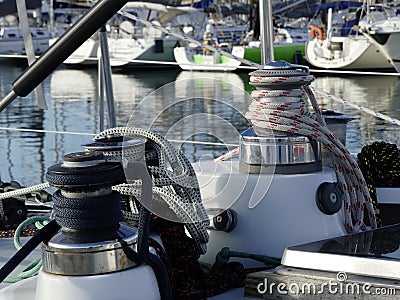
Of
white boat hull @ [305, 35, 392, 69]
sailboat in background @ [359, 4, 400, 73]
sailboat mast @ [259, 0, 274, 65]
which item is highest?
sailboat mast @ [259, 0, 274, 65]

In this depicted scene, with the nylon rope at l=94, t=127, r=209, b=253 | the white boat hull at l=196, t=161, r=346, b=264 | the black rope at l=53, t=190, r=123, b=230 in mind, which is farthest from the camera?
the white boat hull at l=196, t=161, r=346, b=264

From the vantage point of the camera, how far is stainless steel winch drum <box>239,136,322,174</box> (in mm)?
1899

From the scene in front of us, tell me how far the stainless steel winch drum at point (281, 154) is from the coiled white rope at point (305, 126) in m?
0.02

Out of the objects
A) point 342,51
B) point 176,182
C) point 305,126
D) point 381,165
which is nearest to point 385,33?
point 342,51

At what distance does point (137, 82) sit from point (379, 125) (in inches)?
426

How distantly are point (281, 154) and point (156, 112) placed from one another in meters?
0.30

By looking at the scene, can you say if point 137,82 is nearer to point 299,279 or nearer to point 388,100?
point 388,100

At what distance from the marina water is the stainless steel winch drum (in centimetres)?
6

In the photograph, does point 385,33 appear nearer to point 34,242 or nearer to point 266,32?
point 266,32

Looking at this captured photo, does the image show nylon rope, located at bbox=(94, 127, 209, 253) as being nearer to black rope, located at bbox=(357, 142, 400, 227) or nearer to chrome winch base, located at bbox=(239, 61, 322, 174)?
chrome winch base, located at bbox=(239, 61, 322, 174)

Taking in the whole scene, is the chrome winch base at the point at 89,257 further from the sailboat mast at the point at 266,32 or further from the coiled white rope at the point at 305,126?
the sailboat mast at the point at 266,32

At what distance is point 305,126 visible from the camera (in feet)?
6.29

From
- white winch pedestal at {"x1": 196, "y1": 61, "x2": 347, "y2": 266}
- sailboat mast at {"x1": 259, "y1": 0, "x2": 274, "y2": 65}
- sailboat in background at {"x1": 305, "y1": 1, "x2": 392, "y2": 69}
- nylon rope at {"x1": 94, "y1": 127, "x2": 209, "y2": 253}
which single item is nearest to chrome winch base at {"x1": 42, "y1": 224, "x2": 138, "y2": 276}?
nylon rope at {"x1": 94, "y1": 127, "x2": 209, "y2": 253}

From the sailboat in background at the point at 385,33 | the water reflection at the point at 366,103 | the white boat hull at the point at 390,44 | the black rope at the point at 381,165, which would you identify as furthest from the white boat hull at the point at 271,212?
the white boat hull at the point at 390,44
